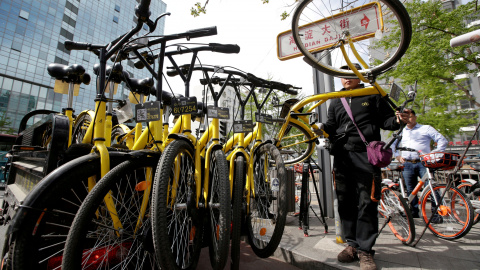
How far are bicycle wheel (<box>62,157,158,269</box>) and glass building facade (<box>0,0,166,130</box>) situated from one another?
27.3 m

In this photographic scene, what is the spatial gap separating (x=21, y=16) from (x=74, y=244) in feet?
127

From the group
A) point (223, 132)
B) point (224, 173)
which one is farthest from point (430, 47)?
point (224, 173)

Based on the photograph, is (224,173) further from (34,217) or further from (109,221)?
(34,217)

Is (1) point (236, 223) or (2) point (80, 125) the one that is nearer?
(1) point (236, 223)

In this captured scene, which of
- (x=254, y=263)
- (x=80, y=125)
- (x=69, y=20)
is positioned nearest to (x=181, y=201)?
(x=254, y=263)

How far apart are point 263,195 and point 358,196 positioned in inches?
39.7

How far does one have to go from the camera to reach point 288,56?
3971mm

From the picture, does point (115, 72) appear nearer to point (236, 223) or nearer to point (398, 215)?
point (236, 223)

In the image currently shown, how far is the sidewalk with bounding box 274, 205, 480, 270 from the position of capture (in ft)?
7.47

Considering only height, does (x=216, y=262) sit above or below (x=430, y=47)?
below

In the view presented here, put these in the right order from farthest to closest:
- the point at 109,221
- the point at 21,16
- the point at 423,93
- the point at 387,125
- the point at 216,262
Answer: the point at 21,16, the point at 423,93, the point at 387,125, the point at 216,262, the point at 109,221

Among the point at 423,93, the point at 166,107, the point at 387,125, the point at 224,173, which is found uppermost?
the point at 423,93

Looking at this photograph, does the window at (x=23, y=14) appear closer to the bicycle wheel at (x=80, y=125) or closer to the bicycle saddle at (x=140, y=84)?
the bicycle wheel at (x=80, y=125)

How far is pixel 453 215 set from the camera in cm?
320
